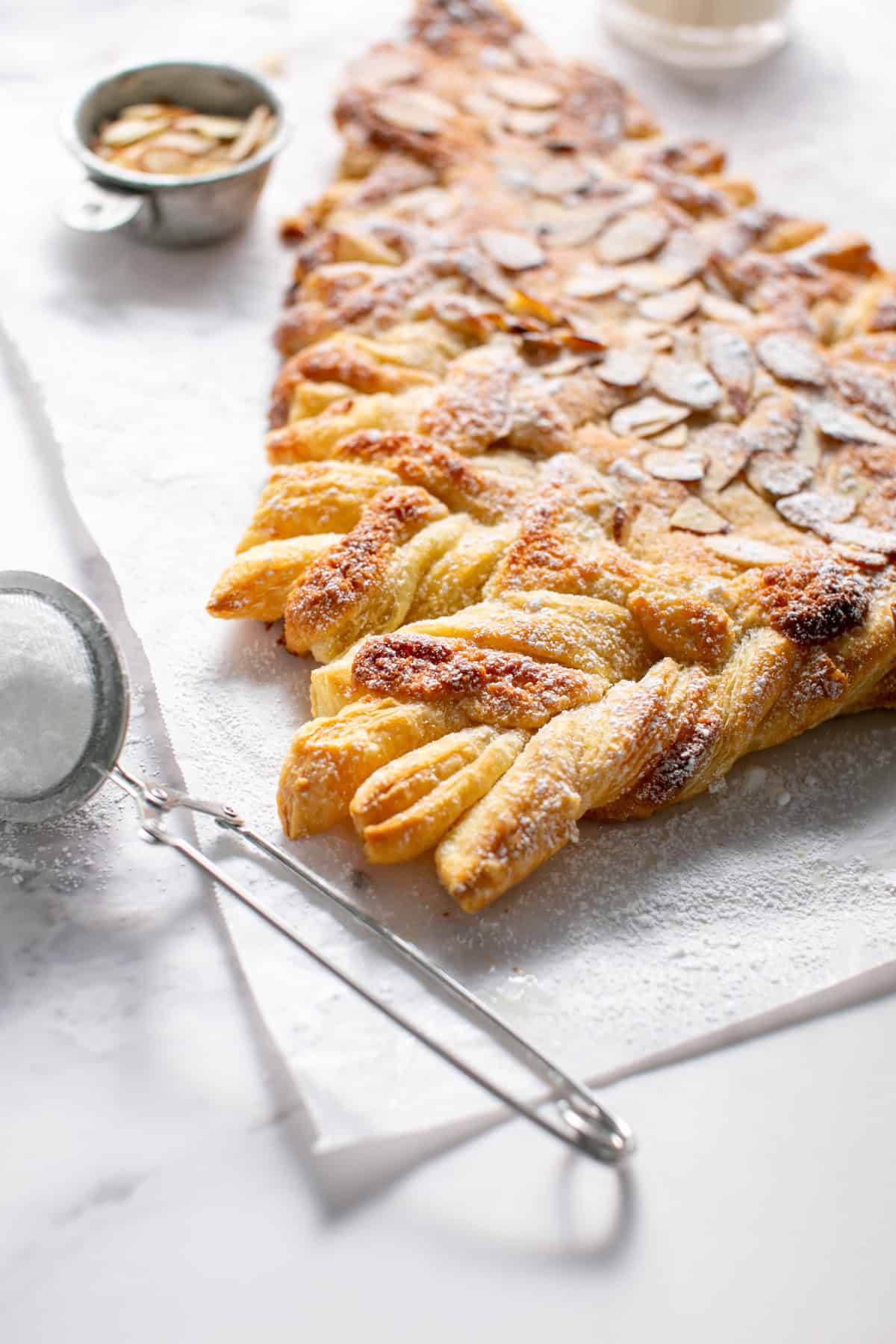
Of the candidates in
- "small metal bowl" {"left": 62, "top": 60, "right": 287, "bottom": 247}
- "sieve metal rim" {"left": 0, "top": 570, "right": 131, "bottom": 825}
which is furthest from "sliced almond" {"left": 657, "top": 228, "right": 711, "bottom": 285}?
"sieve metal rim" {"left": 0, "top": 570, "right": 131, "bottom": 825}

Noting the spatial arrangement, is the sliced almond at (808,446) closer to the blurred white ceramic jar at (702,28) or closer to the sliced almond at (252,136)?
the sliced almond at (252,136)

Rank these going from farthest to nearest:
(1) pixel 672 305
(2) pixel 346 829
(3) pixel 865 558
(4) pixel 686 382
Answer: (1) pixel 672 305, (4) pixel 686 382, (3) pixel 865 558, (2) pixel 346 829

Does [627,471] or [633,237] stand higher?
[633,237]

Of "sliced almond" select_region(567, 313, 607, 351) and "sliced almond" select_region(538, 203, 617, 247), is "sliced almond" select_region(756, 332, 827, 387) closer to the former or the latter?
"sliced almond" select_region(567, 313, 607, 351)

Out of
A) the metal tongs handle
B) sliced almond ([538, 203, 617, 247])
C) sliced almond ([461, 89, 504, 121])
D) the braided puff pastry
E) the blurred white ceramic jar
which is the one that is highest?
the blurred white ceramic jar

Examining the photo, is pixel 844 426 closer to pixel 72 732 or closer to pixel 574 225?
pixel 574 225

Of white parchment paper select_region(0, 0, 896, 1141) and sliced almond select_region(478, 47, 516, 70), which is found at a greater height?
sliced almond select_region(478, 47, 516, 70)

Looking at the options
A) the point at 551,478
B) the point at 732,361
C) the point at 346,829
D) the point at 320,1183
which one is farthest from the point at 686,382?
the point at 320,1183
